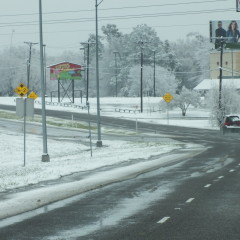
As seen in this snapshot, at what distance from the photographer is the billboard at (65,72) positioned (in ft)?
395

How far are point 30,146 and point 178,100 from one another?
2290 inches

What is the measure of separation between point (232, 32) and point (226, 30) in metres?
1.08

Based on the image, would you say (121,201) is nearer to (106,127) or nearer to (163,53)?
(106,127)

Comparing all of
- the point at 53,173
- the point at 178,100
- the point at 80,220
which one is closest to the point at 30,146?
Result: the point at 53,173

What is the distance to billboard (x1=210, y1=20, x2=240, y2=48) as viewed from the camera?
113188 millimetres

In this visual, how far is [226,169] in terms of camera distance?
27453 millimetres

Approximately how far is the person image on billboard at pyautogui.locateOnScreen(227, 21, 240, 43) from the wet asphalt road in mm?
93329

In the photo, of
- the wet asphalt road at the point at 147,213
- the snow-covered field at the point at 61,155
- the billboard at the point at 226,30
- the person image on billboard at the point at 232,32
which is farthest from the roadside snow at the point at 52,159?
the person image on billboard at the point at 232,32

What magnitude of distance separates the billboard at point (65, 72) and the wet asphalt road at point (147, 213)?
97.1 m

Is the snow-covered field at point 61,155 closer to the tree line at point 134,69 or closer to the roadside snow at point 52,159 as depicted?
the roadside snow at point 52,159

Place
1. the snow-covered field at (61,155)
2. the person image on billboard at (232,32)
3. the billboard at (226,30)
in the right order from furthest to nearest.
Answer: the person image on billboard at (232,32), the billboard at (226,30), the snow-covered field at (61,155)

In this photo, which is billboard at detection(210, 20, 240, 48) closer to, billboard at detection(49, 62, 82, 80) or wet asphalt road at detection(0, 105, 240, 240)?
billboard at detection(49, 62, 82, 80)

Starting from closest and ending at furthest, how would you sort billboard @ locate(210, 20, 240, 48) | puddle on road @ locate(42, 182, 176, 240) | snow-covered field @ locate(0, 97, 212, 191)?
puddle on road @ locate(42, 182, 176, 240) < snow-covered field @ locate(0, 97, 212, 191) < billboard @ locate(210, 20, 240, 48)

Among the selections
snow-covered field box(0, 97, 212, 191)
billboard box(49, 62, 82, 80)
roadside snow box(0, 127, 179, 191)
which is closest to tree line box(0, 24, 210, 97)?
billboard box(49, 62, 82, 80)
